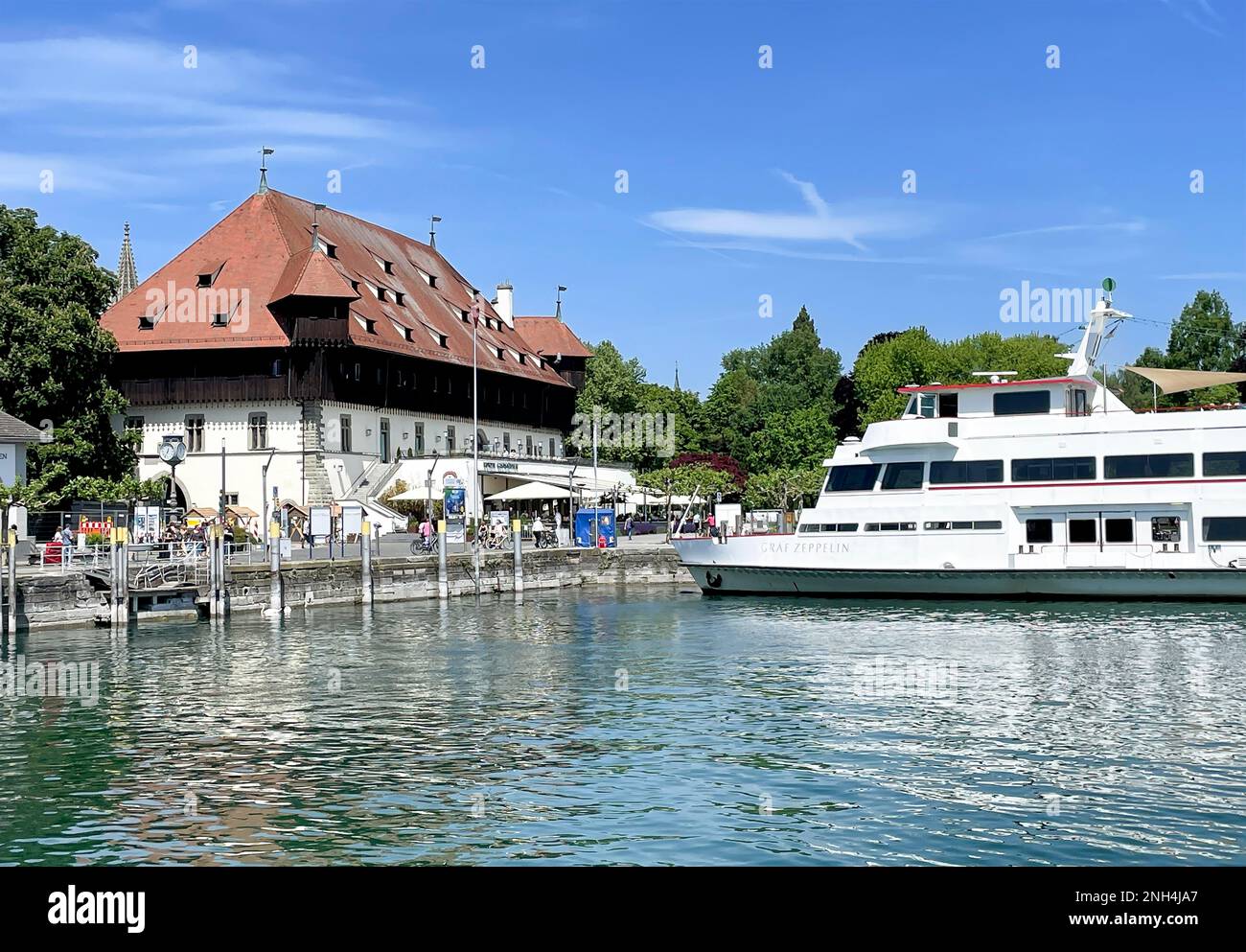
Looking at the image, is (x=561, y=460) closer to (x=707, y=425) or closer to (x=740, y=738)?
(x=707, y=425)

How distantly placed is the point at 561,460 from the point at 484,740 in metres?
62.9

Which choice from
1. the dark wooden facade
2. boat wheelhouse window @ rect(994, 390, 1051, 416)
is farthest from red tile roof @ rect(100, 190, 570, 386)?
boat wheelhouse window @ rect(994, 390, 1051, 416)

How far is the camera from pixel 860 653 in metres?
30.3

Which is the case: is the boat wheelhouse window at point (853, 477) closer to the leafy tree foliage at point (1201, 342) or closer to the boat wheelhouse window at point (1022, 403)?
the boat wheelhouse window at point (1022, 403)

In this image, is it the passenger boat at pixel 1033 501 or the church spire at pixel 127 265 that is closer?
the passenger boat at pixel 1033 501

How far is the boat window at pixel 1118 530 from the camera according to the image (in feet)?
137

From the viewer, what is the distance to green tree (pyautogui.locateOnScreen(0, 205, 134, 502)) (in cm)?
6031

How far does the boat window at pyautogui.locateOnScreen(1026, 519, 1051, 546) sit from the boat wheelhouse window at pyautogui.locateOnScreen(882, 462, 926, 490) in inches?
142

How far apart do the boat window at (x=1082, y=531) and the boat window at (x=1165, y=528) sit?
164 centimetres

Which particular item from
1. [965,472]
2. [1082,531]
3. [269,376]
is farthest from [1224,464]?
[269,376]

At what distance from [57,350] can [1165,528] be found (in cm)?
4733

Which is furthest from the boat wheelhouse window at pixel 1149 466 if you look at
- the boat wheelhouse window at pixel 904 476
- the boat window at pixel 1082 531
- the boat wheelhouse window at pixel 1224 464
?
the boat wheelhouse window at pixel 904 476
